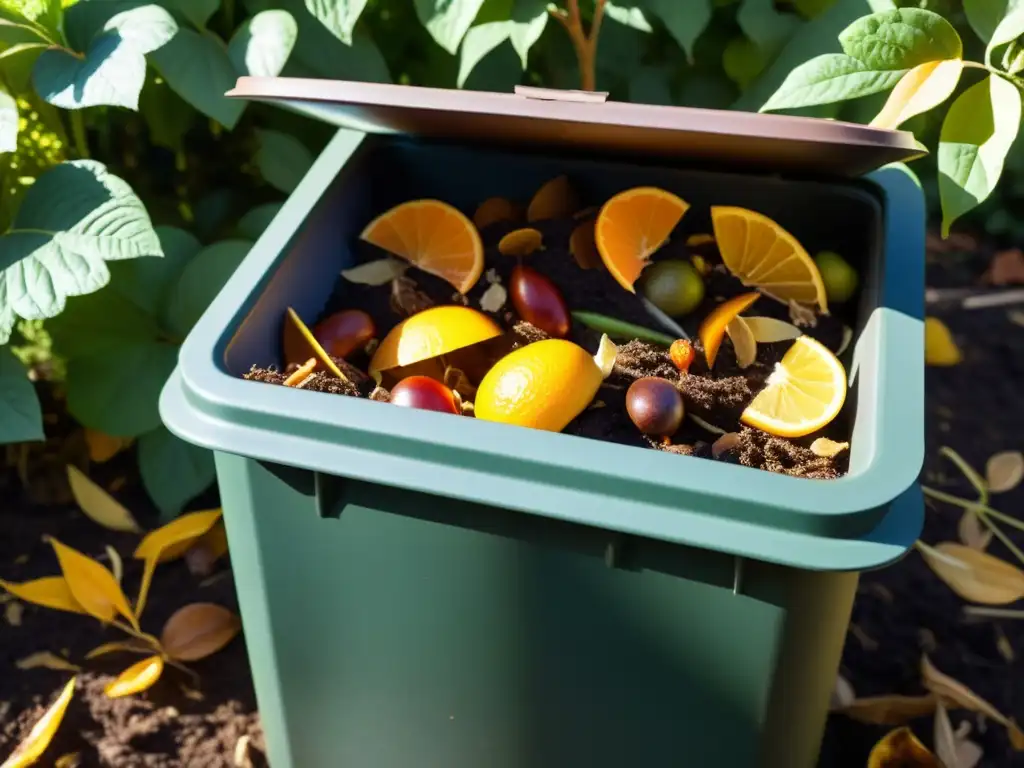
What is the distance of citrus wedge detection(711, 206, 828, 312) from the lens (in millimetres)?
1138

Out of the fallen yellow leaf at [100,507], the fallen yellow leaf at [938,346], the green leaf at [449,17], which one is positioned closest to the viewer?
the green leaf at [449,17]

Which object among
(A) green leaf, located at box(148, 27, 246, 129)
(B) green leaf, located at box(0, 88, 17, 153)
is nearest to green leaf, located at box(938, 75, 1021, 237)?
(A) green leaf, located at box(148, 27, 246, 129)

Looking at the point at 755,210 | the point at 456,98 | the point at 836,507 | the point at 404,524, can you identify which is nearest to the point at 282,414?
the point at 404,524

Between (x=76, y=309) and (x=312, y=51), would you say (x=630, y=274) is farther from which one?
(x=76, y=309)

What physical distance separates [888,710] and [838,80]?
0.82 m

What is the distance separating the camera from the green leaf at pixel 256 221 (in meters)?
1.50

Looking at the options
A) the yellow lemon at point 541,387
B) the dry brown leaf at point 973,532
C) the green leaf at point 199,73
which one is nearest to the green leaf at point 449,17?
the green leaf at point 199,73

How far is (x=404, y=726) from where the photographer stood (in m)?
1.09

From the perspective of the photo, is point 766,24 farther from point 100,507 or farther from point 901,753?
point 100,507

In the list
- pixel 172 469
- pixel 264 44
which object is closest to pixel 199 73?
pixel 264 44

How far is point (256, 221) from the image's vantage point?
1.50m

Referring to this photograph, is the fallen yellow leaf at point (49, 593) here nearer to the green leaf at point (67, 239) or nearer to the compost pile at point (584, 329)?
the green leaf at point (67, 239)

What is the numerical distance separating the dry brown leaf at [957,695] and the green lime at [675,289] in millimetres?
663

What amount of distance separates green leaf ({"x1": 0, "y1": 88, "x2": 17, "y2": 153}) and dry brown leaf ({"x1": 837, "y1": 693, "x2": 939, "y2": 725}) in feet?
4.06
